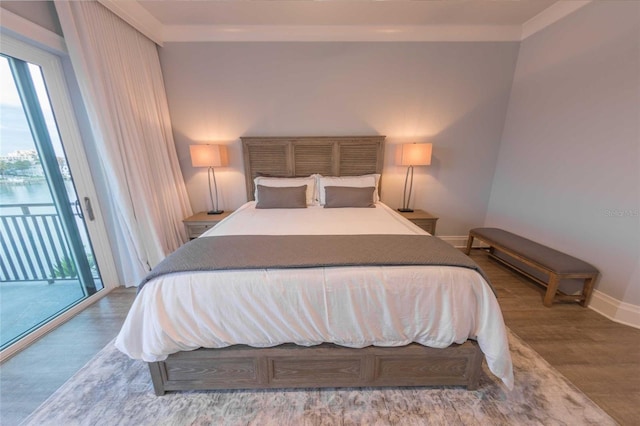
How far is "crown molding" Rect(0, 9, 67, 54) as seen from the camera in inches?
61.4

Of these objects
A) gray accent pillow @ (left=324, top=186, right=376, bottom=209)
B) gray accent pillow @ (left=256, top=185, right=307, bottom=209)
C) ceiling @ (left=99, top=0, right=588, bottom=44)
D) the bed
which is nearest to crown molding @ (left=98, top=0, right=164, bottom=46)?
ceiling @ (left=99, top=0, right=588, bottom=44)

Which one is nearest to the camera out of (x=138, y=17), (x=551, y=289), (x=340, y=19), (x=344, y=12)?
(x=551, y=289)

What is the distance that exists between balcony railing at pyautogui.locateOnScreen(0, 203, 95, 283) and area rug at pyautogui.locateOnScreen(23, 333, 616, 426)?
1.41 metres

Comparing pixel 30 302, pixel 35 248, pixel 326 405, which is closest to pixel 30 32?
pixel 35 248

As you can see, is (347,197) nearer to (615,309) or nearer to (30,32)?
(615,309)

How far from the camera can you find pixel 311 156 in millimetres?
3141

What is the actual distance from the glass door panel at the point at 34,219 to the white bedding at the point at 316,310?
5.29 ft

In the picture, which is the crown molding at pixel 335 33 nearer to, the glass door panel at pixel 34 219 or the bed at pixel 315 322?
the glass door panel at pixel 34 219

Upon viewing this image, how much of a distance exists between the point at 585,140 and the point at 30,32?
4.78m

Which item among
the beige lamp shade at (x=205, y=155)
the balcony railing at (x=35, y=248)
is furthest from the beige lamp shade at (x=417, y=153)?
the balcony railing at (x=35, y=248)

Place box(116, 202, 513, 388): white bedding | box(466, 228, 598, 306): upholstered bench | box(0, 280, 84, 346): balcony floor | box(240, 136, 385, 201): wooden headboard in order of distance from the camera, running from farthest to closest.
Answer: box(240, 136, 385, 201): wooden headboard
box(466, 228, 598, 306): upholstered bench
box(0, 280, 84, 346): balcony floor
box(116, 202, 513, 388): white bedding

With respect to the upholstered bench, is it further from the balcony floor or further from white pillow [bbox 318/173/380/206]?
the balcony floor

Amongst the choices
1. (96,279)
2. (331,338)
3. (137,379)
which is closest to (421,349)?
(331,338)

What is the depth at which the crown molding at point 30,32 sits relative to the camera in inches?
61.4
